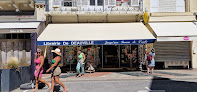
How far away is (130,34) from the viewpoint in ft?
42.0

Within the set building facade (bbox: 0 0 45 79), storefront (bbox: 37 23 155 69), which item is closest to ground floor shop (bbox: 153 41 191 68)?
storefront (bbox: 37 23 155 69)

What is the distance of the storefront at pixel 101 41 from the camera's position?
1202cm

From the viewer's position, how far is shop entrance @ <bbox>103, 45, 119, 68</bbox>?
1539 centimetres

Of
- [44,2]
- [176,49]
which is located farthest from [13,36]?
[176,49]

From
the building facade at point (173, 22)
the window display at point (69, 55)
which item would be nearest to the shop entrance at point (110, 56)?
the window display at point (69, 55)

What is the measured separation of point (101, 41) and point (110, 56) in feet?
12.0

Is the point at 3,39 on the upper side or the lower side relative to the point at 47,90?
upper

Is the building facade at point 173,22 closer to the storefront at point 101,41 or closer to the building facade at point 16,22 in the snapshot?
the storefront at point 101,41

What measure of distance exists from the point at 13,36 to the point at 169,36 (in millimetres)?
10464

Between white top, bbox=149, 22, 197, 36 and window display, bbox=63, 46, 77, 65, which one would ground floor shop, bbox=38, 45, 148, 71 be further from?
white top, bbox=149, 22, 197, 36

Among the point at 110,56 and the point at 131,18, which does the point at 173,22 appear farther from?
the point at 110,56

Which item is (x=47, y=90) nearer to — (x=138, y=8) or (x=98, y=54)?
(x=98, y=54)

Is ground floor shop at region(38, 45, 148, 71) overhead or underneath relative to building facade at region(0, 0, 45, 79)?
underneath

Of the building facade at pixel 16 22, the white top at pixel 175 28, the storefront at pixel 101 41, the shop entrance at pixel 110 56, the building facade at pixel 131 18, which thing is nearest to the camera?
the storefront at pixel 101 41
